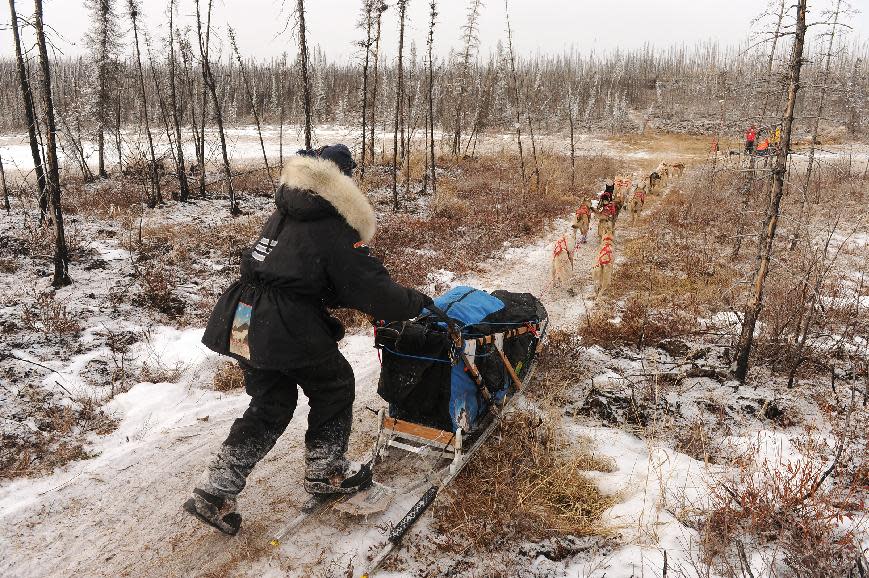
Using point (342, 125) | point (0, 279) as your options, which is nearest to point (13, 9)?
point (0, 279)

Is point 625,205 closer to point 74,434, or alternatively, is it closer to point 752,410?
point 752,410

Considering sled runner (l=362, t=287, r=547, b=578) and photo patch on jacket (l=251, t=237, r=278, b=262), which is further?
sled runner (l=362, t=287, r=547, b=578)

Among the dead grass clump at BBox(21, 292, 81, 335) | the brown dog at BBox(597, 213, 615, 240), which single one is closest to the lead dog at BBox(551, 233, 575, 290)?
the brown dog at BBox(597, 213, 615, 240)

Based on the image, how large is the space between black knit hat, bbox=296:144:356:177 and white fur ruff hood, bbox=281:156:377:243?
0.06m

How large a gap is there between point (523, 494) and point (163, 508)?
2543 millimetres

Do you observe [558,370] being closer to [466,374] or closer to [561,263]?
[466,374]

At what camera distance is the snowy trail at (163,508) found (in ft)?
10.9

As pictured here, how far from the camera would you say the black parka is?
3057 mm

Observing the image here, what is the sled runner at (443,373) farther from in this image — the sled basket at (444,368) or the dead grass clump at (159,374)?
the dead grass clump at (159,374)

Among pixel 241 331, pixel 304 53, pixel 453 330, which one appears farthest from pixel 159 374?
pixel 304 53

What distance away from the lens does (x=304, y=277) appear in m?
3.03

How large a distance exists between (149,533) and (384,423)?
1752 millimetres

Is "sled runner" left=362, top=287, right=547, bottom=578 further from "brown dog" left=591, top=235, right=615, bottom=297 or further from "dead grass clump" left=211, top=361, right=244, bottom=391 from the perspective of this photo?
"brown dog" left=591, top=235, right=615, bottom=297

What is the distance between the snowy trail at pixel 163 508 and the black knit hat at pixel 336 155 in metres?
2.35
